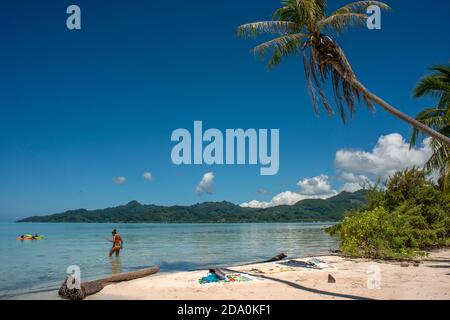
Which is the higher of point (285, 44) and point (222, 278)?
point (285, 44)

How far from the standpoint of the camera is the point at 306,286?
10.7 metres

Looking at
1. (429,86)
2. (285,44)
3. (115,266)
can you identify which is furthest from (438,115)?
(115,266)

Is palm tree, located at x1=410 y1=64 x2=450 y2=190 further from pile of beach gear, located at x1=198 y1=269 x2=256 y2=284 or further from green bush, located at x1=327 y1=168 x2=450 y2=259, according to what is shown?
pile of beach gear, located at x1=198 y1=269 x2=256 y2=284

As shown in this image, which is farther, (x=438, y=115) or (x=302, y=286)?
(x=438, y=115)

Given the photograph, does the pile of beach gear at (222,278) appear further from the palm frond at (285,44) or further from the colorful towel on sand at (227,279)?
the palm frond at (285,44)

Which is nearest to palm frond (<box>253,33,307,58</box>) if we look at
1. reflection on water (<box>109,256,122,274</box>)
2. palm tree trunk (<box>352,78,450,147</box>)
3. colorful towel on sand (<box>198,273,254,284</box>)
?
palm tree trunk (<box>352,78,450,147</box>)

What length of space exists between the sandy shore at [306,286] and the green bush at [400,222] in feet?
8.70

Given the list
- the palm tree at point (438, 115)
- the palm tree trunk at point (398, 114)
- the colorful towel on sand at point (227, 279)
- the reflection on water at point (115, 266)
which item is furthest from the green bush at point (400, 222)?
the reflection on water at point (115, 266)

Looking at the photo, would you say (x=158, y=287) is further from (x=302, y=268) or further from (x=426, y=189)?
(x=426, y=189)

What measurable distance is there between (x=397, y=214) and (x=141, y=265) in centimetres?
1295

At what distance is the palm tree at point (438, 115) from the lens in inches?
577

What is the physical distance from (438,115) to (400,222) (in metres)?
4.73

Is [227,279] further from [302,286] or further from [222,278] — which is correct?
[302,286]
